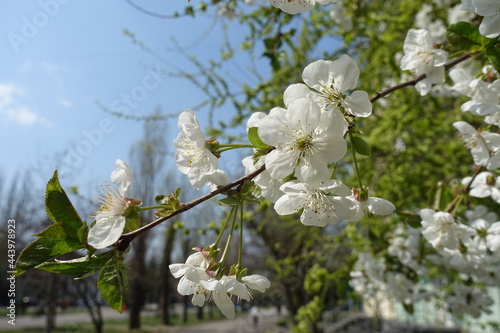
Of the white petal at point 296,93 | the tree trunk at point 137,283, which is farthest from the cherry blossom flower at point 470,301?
the tree trunk at point 137,283

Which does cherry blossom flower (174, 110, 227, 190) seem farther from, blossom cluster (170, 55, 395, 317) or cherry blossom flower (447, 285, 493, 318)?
cherry blossom flower (447, 285, 493, 318)

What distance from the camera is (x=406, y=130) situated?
2.44 meters

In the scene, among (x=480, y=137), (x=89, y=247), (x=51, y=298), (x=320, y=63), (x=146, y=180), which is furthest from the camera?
(x=146, y=180)

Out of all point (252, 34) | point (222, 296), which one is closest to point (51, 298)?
point (252, 34)

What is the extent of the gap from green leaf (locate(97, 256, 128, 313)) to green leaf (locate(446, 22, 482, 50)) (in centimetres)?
77

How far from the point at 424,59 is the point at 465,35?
163 millimetres

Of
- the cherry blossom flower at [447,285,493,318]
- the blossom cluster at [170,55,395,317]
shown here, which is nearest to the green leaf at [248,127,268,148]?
the blossom cluster at [170,55,395,317]

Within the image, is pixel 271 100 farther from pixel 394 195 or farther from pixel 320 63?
pixel 320 63

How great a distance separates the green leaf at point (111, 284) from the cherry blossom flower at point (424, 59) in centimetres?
74

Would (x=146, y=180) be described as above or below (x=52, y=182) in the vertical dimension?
above

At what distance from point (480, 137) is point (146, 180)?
1488 cm

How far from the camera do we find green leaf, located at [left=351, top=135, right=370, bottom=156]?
2.09 feet

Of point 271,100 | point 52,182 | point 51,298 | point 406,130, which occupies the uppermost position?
point 271,100

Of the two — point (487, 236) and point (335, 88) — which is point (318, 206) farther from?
point (487, 236)
